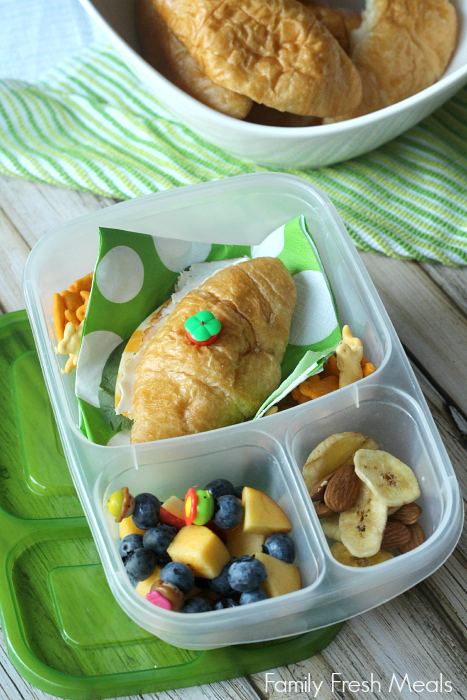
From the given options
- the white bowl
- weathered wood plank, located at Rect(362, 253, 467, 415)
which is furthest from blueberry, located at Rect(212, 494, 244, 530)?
the white bowl

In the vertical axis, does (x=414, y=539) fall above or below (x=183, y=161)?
below

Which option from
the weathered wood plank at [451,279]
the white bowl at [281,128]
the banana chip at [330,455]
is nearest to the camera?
the banana chip at [330,455]

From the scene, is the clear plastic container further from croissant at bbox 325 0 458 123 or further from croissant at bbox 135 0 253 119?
croissant at bbox 325 0 458 123

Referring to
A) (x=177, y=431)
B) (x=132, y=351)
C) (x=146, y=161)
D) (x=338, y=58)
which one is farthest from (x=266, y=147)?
(x=177, y=431)

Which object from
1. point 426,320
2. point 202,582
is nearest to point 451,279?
point 426,320

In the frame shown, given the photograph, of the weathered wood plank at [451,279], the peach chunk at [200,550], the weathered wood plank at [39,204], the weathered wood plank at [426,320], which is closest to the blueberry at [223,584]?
the peach chunk at [200,550]

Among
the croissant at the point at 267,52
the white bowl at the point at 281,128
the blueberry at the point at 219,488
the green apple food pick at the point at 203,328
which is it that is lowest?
the blueberry at the point at 219,488

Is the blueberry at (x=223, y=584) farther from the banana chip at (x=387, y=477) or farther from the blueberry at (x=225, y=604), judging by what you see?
the banana chip at (x=387, y=477)

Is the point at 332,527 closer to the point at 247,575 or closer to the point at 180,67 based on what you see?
the point at 247,575
